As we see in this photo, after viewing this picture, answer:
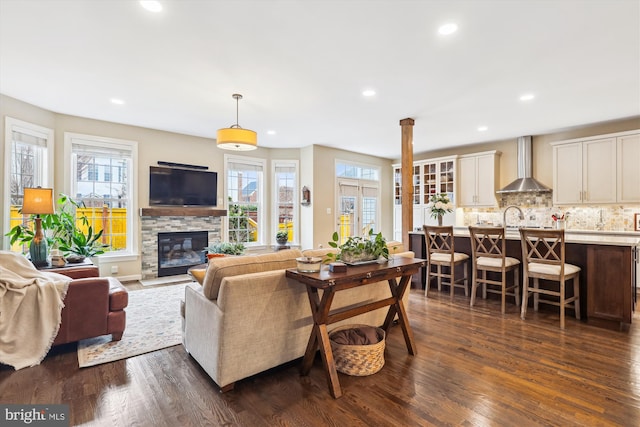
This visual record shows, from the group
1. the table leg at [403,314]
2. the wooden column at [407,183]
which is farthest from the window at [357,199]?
the table leg at [403,314]

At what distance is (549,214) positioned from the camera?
605 cm

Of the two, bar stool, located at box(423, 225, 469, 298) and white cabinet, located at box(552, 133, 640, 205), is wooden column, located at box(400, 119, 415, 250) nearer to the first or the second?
bar stool, located at box(423, 225, 469, 298)

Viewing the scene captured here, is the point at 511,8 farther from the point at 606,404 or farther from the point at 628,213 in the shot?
the point at 628,213

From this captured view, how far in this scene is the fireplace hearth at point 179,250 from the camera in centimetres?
578

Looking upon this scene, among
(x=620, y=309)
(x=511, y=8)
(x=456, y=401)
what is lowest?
(x=456, y=401)

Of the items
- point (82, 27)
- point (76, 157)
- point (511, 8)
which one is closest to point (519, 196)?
point (511, 8)

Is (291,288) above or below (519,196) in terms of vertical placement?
below

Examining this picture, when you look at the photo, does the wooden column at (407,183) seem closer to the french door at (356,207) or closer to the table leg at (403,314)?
the table leg at (403,314)

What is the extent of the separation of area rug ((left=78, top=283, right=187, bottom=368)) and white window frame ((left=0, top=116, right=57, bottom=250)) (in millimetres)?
Result: 1819

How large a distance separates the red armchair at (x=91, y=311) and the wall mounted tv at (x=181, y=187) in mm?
3046

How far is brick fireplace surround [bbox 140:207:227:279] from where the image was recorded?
5.56m

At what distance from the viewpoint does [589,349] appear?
2777 mm

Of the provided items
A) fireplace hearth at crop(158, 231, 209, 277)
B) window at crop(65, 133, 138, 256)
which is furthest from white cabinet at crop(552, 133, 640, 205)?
window at crop(65, 133, 138, 256)

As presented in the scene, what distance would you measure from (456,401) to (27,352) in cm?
315
